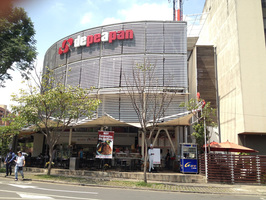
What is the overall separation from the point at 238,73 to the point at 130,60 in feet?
29.9

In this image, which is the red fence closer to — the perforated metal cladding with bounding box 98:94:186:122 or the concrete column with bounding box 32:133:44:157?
the perforated metal cladding with bounding box 98:94:186:122

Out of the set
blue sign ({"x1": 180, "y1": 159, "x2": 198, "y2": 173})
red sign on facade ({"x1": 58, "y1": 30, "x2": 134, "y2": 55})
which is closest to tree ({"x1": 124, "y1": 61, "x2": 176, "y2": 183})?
blue sign ({"x1": 180, "y1": 159, "x2": 198, "y2": 173})

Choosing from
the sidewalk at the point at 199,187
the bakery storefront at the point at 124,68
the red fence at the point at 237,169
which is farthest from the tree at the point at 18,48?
the red fence at the point at 237,169

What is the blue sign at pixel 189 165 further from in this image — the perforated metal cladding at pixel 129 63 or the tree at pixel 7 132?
the tree at pixel 7 132

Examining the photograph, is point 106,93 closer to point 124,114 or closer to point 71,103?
Result: point 124,114

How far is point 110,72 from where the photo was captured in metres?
22.0

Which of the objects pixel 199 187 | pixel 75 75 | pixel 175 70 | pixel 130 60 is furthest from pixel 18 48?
pixel 199 187

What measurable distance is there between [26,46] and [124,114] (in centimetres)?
1032

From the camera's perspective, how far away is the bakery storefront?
20.7 m

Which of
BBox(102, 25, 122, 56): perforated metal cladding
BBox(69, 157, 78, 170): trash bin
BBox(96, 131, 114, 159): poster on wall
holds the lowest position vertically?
BBox(69, 157, 78, 170): trash bin

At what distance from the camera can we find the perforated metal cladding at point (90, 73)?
22516 millimetres

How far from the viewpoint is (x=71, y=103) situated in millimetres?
15656

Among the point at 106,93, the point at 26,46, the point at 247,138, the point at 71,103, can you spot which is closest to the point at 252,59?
the point at 247,138

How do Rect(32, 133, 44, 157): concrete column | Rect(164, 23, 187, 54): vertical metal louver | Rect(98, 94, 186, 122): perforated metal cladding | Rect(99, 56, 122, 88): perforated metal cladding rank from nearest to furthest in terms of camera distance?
Rect(98, 94, 186, 122): perforated metal cladding, Rect(164, 23, 187, 54): vertical metal louver, Rect(99, 56, 122, 88): perforated metal cladding, Rect(32, 133, 44, 157): concrete column
